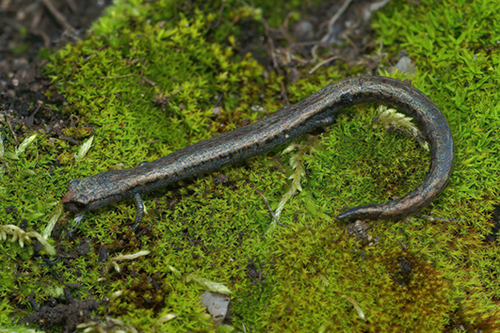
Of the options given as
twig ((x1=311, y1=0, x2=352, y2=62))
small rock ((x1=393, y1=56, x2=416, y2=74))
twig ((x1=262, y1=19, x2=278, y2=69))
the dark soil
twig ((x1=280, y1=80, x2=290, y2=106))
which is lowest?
small rock ((x1=393, y1=56, x2=416, y2=74))

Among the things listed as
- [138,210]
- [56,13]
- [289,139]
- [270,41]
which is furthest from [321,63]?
[56,13]

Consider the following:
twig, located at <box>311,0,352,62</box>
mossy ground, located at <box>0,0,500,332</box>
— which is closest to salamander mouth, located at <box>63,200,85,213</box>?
mossy ground, located at <box>0,0,500,332</box>

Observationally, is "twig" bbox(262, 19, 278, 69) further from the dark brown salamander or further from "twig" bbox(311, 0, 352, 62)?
the dark brown salamander

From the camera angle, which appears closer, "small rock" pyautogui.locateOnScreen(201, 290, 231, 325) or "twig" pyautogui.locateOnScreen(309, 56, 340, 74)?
"small rock" pyautogui.locateOnScreen(201, 290, 231, 325)

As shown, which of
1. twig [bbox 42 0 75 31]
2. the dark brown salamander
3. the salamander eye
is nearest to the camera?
the dark brown salamander

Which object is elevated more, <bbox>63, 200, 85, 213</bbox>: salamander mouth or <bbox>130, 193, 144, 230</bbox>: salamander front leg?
<bbox>63, 200, 85, 213</bbox>: salamander mouth

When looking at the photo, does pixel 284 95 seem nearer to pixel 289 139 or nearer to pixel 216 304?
pixel 289 139

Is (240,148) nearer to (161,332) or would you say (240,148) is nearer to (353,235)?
(353,235)

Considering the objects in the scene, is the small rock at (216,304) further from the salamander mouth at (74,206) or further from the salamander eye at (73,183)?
the salamander eye at (73,183)
